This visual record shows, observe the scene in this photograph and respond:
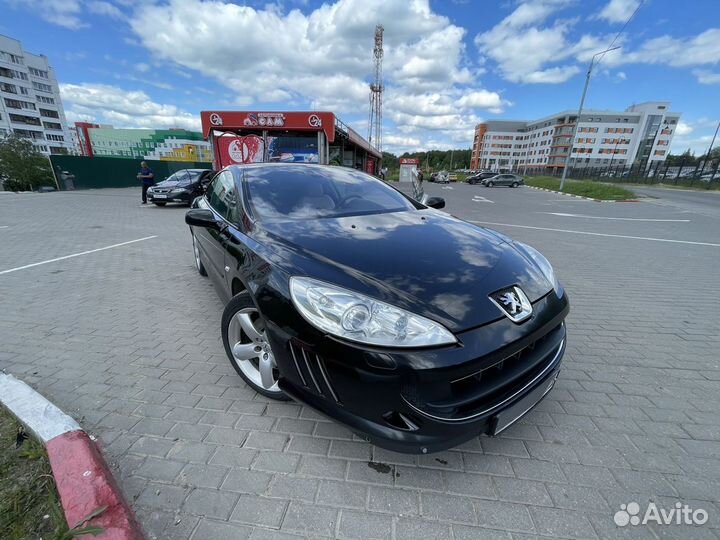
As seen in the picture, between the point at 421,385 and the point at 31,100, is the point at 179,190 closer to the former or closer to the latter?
the point at 421,385

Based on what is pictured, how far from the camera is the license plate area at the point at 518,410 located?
5.06 ft

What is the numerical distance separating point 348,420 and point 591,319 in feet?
10.6

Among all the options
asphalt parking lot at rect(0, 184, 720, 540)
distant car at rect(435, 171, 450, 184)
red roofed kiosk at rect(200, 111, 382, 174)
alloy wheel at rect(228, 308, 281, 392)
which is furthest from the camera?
distant car at rect(435, 171, 450, 184)

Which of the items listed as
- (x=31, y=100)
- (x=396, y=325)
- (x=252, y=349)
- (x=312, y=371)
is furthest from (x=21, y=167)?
(x=31, y=100)

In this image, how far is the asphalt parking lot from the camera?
1492 millimetres

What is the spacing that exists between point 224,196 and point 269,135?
20752mm

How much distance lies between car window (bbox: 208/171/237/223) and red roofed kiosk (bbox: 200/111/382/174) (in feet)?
51.1

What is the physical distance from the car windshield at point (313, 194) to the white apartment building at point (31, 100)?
75790 millimetres

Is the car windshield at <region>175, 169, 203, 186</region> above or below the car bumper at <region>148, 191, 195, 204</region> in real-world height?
above

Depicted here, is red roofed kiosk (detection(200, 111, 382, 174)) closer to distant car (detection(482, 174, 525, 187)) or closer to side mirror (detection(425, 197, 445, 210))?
side mirror (detection(425, 197, 445, 210))

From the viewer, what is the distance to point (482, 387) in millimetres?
1510

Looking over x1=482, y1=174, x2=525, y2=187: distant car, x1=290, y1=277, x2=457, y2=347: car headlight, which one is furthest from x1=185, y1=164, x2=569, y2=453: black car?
x1=482, y1=174, x2=525, y2=187: distant car

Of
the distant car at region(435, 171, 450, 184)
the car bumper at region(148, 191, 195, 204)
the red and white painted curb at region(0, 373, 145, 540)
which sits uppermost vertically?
the red and white painted curb at region(0, 373, 145, 540)

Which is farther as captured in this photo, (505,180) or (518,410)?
(505,180)
